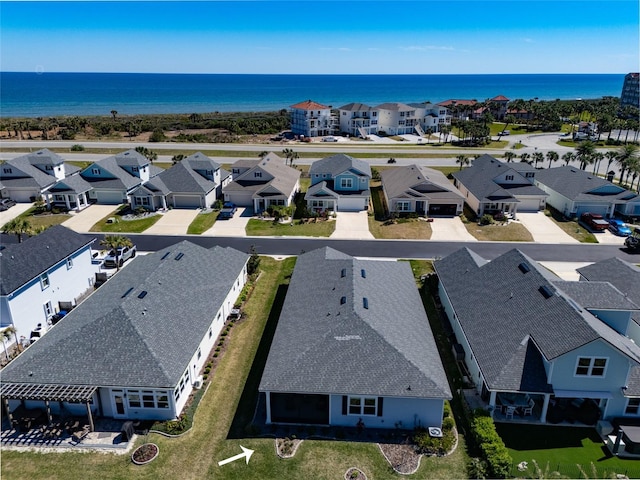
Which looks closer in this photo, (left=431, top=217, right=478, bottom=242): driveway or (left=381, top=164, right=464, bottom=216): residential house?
(left=431, top=217, right=478, bottom=242): driveway

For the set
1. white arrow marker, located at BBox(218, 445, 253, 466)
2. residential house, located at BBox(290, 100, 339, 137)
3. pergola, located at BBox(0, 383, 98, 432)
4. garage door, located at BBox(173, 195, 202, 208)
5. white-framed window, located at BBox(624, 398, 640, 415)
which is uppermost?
residential house, located at BBox(290, 100, 339, 137)

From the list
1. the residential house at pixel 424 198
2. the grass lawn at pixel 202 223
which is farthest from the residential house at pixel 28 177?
the residential house at pixel 424 198

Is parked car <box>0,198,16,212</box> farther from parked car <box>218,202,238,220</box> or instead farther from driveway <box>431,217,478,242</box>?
driveway <box>431,217,478,242</box>

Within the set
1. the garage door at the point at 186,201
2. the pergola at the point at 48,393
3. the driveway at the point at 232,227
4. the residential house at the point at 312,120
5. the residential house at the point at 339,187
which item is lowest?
the driveway at the point at 232,227

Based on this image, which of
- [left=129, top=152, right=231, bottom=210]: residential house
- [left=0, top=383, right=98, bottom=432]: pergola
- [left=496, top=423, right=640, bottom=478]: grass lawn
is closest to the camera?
[left=496, top=423, right=640, bottom=478]: grass lawn

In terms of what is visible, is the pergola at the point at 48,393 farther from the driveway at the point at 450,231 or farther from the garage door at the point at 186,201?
the garage door at the point at 186,201

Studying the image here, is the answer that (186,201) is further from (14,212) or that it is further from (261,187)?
(14,212)

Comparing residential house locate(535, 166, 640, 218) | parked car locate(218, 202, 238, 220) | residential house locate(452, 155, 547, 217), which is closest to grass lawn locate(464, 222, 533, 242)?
residential house locate(452, 155, 547, 217)

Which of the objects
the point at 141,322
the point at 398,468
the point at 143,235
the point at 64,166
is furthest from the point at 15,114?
the point at 398,468
